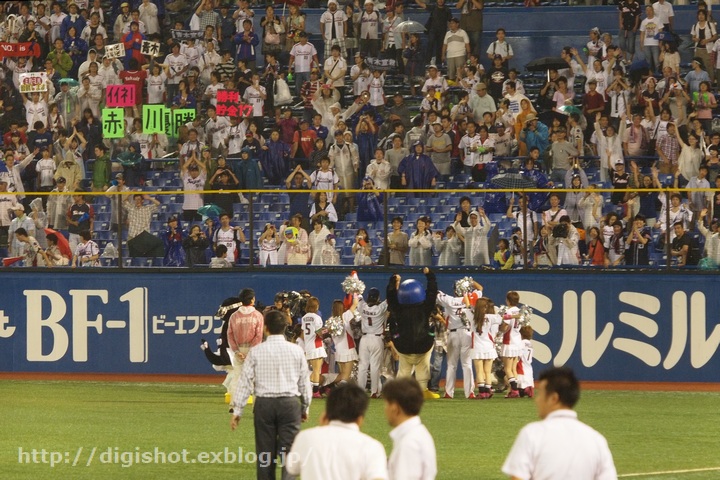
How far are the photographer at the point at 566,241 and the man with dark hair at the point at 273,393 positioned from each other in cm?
1311

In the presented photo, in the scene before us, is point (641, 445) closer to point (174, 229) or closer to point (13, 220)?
point (174, 229)

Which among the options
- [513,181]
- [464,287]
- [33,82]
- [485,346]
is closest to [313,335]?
[464,287]

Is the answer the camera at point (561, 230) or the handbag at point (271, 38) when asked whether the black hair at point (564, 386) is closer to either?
the camera at point (561, 230)

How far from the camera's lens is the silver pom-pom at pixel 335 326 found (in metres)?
21.4

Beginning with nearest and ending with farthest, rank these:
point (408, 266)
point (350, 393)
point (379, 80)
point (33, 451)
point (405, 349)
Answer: point (350, 393)
point (33, 451)
point (405, 349)
point (408, 266)
point (379, 80)

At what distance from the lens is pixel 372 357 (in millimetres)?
21172

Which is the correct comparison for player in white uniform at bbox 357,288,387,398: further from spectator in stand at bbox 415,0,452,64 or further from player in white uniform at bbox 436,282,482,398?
spectator in stand at bbox 415,0,452,64

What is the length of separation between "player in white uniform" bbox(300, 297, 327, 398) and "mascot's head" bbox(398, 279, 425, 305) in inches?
59.9

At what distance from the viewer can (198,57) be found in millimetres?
31875

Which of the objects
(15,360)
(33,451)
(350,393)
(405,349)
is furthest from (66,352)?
(350,393)

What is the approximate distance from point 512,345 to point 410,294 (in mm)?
2261

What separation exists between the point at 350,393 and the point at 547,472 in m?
1.32

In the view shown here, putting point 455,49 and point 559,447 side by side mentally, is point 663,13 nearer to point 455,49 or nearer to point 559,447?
point 455,49

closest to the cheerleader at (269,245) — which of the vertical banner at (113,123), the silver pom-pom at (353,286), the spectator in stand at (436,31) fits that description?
the silver pom-pom at (353,286)
